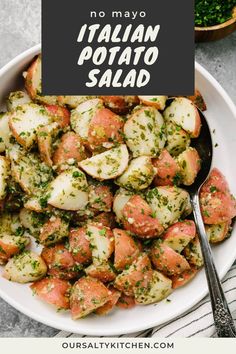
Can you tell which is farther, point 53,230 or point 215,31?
point 215,31

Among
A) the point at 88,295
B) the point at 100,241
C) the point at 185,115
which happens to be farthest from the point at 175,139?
the point at 88,295

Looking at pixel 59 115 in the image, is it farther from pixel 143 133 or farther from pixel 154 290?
pixel 154 290

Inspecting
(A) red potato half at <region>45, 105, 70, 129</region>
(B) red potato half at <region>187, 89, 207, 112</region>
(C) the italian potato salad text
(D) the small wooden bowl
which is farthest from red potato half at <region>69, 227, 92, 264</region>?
(D) the small wooden bowl

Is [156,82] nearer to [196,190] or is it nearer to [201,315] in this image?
[196,190]

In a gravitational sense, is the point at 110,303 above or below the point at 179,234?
below

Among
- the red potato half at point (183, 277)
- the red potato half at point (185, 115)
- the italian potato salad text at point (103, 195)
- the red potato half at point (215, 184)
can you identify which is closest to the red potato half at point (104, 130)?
the italian potato salad text at point (103, 195)

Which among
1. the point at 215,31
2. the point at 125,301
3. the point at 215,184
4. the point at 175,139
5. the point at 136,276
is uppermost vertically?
the point at 215,31

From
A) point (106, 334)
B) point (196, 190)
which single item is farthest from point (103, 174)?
point (106, 334)
